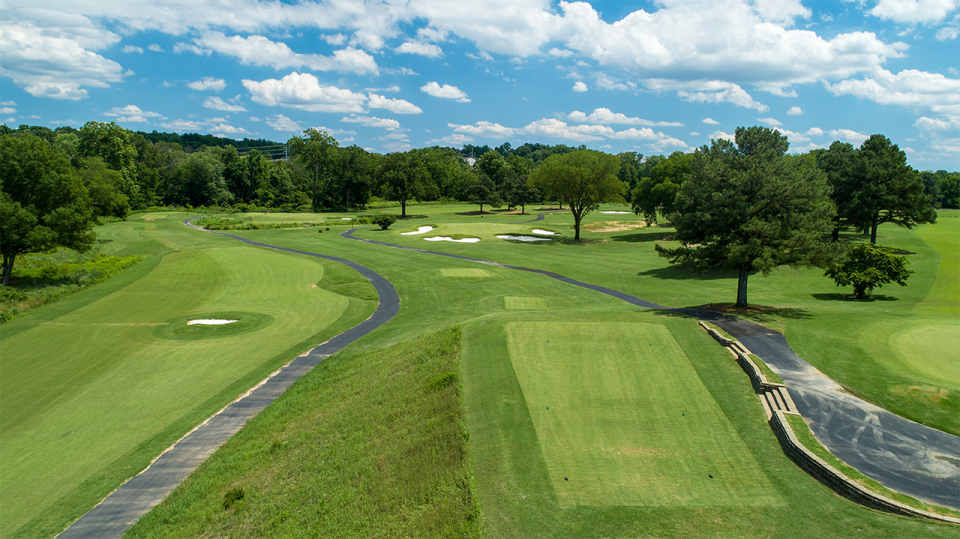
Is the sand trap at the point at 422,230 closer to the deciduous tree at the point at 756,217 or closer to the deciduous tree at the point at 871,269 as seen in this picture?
the deciduous tree at the point at 756,217

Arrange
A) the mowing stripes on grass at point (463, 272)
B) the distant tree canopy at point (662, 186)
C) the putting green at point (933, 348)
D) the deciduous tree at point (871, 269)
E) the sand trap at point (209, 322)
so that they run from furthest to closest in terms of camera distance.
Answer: the distant tree canopy at point (662, 186), the mowing stripes on grass at point (463, 272), the deciduous tree at point (871, 269), the sand trap at point (209, 322), the putting green at point (933, 348)

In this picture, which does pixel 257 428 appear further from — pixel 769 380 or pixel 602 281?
pixel 602 281

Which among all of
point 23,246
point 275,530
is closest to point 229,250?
point 23,246

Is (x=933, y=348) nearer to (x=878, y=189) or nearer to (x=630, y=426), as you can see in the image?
(x=630, y=426)

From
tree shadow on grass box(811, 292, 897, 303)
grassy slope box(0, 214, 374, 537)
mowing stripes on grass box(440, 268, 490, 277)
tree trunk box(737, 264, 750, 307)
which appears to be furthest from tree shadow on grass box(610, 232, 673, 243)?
grassy slope box(0, 214, 374, 537)

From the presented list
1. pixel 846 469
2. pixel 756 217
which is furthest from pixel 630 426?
pixel 756 217

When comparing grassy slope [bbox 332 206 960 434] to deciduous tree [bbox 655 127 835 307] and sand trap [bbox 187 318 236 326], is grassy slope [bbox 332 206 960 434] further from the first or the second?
sand trap [bbox 187 318 236 326]

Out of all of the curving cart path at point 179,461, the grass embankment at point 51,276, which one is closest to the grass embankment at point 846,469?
the curving cart path at point 179,461

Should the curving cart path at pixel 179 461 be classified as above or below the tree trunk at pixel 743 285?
below
